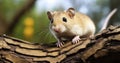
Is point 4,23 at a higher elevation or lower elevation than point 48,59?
higher

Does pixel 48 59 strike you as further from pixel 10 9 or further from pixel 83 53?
pixel 10 9

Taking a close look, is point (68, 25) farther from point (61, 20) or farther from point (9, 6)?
point (9, 6)

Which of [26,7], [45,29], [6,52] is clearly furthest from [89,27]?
[26,7]

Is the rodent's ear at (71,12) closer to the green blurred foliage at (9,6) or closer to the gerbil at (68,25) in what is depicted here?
the gerbil at (68,25)

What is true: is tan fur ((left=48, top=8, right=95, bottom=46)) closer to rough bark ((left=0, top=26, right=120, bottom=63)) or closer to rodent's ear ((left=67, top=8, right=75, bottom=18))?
rodent's ear ((left=67, top=8, right=75, bottom=18))

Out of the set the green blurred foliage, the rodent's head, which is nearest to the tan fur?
the rodent's head

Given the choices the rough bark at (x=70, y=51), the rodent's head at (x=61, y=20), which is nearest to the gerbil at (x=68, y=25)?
the rodent's head at (x=61, y=20)
